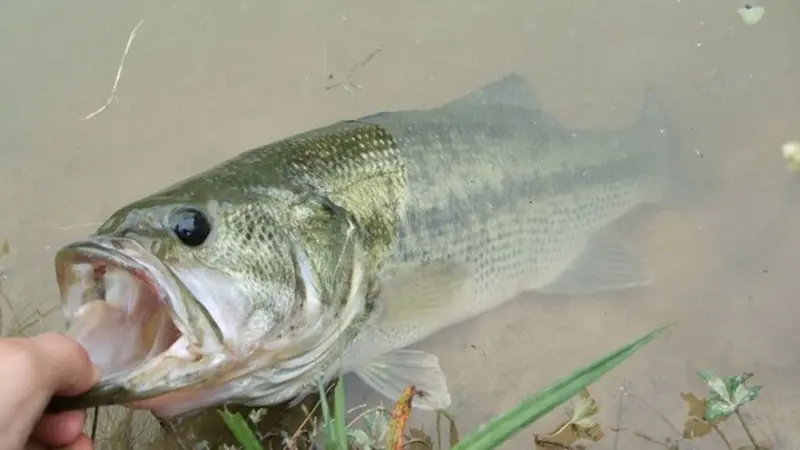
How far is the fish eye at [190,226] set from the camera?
6.34 ft

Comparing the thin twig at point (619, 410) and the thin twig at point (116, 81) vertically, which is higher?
the thin twig at point (116, 81)

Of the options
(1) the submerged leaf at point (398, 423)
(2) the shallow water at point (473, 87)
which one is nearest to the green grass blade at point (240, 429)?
(1) the submerged leaf at point (398, 423)

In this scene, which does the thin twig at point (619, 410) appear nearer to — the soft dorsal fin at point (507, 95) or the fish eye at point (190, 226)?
the soft dorsal fin at point (507, 95)

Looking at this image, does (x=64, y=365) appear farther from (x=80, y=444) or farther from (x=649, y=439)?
(x=649, y=439)

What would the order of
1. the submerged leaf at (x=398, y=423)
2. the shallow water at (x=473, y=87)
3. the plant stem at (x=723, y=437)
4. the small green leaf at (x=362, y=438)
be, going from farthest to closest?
the shallow water at (x=473, y=87)
the plant stem at (x=723, y=437)
the small green leaf at (x=362, y=438)
the submerged leaf at (x=398, y=423)

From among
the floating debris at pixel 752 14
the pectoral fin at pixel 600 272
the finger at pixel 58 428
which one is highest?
the floating debris at pixel 752 14

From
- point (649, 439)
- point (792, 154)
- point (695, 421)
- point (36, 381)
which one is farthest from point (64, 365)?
point (792, 154)

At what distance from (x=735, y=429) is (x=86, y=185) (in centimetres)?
243

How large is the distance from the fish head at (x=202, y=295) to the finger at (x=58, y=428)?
0.25 ft

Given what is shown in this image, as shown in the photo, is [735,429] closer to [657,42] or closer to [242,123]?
[657,42]

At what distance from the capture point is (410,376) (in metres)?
2.60

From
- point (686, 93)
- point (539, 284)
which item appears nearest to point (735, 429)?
point (539, 284)

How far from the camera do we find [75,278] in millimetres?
1928

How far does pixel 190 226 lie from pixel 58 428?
20.5 inches
